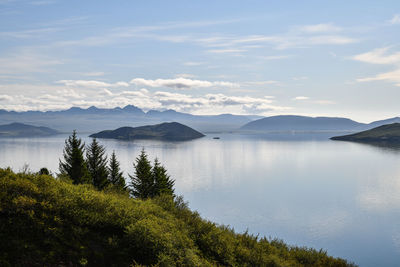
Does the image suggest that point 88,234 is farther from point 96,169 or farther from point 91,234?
point 96,169

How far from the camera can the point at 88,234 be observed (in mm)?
16156

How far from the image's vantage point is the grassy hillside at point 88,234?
45.7 ft

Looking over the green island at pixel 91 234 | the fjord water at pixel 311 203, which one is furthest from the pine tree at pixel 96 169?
the green island at pixel 91 234

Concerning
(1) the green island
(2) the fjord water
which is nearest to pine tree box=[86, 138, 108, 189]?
(2) the fjord water

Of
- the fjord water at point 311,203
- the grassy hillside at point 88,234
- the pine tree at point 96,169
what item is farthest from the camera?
the pine tree at point 96,169

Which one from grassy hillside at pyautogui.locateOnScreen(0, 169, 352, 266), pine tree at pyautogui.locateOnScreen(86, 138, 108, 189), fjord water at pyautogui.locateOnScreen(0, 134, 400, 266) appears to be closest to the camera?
grassy hillside at pyautogui.locateOnScreen(0, 169, 352, 266)

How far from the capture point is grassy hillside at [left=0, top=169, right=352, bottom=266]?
13.9 metres

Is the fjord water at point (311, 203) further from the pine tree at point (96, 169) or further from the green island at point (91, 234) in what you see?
the green island at point (91, 234)

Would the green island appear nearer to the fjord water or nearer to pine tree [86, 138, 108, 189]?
the fjord water

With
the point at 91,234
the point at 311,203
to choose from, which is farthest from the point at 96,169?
the point at 311,203

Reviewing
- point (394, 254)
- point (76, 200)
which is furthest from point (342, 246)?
point (76, 200)

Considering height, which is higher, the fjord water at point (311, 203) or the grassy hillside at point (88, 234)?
the grassy hillside at point (88, 234)

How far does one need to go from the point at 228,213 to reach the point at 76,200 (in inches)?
2121

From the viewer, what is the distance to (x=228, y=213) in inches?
2638
